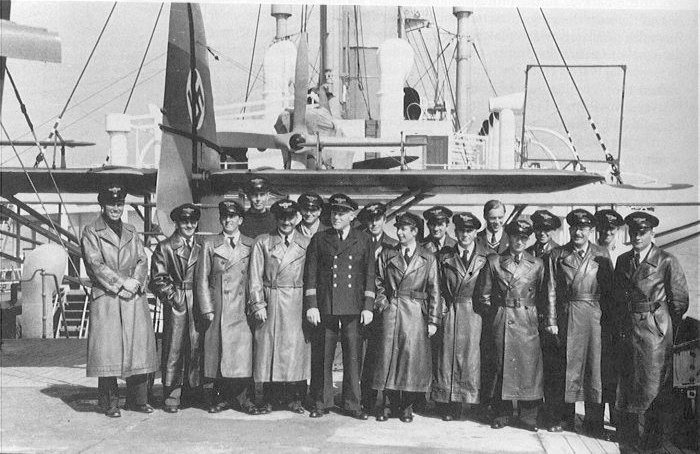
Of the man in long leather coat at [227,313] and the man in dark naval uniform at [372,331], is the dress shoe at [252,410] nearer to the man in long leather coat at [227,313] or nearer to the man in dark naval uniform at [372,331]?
the man in long leather coat at [227,313]

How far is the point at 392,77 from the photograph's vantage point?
1912cm

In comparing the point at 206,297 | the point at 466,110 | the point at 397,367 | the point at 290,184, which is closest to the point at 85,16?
the point at 290,184

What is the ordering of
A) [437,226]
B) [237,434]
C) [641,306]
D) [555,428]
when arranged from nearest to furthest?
[237,434] < [641,306] < [555,428] < [437,226]

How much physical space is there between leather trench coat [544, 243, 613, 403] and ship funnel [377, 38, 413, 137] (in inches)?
520

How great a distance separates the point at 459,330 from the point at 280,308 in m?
1.49

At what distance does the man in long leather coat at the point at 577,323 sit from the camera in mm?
6074

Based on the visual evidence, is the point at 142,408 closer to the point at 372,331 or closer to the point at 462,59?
the point at 372,331

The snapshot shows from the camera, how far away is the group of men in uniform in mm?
6148

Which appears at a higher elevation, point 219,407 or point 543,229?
point 543,229

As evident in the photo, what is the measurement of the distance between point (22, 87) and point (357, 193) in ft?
14.2

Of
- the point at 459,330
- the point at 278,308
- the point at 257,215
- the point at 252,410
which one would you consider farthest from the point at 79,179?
the point at 459,330

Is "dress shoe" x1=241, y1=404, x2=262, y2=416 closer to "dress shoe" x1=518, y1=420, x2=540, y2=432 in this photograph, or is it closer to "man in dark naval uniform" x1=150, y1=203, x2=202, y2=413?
"man in dark naval uniform" x1=150, y1=203, x2=202, y2=413

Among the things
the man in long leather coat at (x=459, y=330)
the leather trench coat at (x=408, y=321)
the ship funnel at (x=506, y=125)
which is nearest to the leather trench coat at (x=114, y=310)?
the leather trench coat at (x=408, y=321)

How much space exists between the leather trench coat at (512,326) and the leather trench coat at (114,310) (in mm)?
2803
